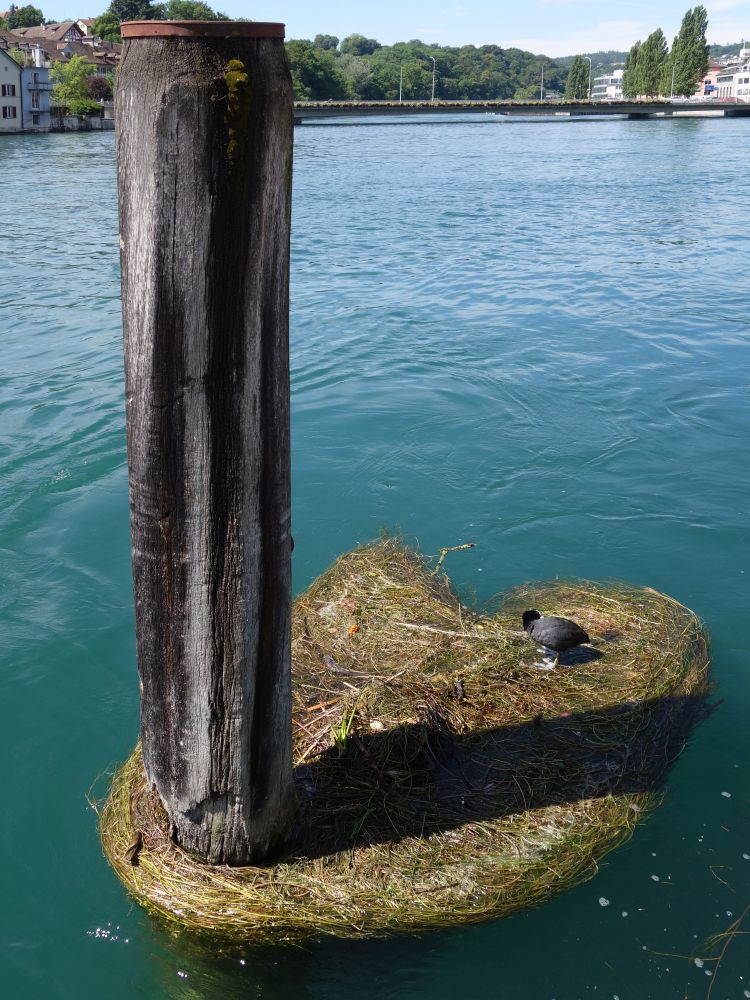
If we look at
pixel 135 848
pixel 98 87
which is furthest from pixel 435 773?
pixel 98 87

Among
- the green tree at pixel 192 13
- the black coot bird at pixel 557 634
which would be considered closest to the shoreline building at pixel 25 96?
the green tree at pixel 192 13

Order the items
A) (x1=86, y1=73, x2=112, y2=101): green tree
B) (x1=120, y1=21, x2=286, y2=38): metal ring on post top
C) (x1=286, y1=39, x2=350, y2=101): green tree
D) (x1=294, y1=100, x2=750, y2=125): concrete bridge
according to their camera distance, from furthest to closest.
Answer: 1. (x1=286, y1=39, x2=350, y2=101): green tree
2. (x1=294, y1=100, x2=750, y2=125): concrete bridge
3. (x1=86, y1=73, x2=112, y2=101): green tree
4. (x1=120, y1=21, x2=286, y2=38): metal ring on post top

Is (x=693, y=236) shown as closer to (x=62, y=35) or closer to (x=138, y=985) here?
(x=138, y=985)

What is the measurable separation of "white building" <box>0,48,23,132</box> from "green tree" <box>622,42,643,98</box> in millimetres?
91176

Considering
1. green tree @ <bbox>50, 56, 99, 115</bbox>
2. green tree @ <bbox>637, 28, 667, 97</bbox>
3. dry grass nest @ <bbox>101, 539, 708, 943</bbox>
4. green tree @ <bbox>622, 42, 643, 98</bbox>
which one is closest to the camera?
dry grass nest @ <bbox>101, 539, 708, 943</bbox>

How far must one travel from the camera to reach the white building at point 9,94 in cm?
8162

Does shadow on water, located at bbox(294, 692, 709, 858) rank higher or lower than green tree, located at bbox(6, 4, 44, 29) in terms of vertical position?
lower

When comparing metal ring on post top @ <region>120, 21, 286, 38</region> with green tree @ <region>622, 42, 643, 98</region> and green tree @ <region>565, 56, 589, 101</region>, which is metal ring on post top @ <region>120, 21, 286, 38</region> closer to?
green tree @ <region>622, 42, 643, 98</region>

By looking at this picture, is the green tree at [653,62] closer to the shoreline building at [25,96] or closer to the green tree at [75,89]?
the green tree at [75,89]

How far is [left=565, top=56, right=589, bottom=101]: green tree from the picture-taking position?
166 m

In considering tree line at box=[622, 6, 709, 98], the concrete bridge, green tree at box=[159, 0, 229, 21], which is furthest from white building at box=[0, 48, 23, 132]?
tree line at box=[622, 6, 709, 98]

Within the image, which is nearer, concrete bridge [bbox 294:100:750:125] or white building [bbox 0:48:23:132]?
white building [bbox 0:48:23:132]

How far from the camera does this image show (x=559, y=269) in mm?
19672

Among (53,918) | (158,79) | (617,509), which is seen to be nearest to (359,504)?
(617,509)
